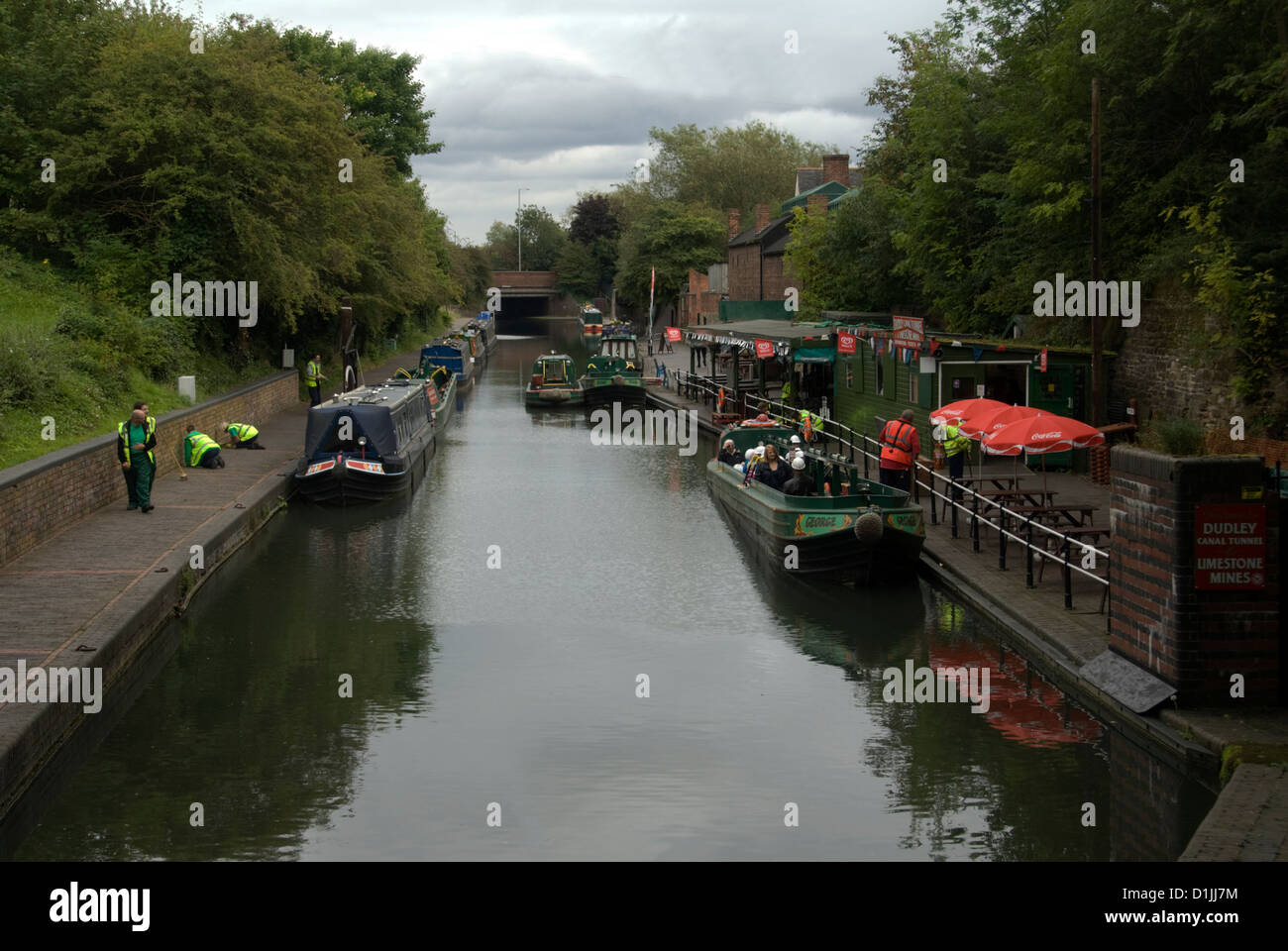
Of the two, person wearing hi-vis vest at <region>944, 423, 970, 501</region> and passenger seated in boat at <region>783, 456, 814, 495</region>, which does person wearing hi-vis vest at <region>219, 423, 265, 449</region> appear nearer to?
passenger seated in boat at <region>783, 456, 814, 495</region>

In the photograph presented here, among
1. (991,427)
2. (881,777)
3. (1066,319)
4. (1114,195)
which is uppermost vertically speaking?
(1114,195)

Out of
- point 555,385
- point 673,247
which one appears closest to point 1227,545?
point 555,385

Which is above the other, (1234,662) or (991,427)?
(991,427)

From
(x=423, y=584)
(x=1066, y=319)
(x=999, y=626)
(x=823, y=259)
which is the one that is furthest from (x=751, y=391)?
(x=999, y=626)

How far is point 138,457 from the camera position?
20.2 m

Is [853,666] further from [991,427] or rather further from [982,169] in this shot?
[982,169]

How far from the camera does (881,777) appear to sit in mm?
11125

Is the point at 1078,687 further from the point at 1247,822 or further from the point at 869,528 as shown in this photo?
the point at 869,528

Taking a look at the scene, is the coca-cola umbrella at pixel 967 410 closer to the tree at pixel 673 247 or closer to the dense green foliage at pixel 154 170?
the dense green foliage at pixel 154 170

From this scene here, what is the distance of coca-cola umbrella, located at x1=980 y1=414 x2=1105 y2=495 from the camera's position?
56.0 feet

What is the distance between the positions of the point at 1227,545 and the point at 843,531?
7.50 meters

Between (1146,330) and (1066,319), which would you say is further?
(1066,319)

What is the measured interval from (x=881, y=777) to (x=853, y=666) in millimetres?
3760

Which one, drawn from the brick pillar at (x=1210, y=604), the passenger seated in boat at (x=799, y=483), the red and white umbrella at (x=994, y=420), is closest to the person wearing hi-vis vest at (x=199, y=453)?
the passenger seated in boat at (x=799, y=483)
